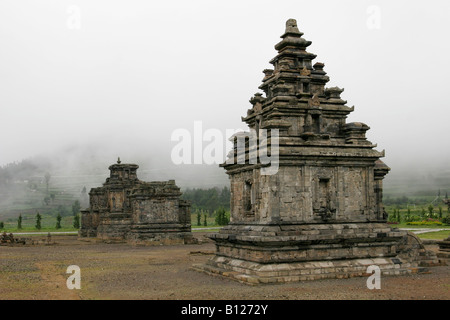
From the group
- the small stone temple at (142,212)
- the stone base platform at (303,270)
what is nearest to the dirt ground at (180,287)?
the stone base platform at (303,270)

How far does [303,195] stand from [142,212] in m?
22.7

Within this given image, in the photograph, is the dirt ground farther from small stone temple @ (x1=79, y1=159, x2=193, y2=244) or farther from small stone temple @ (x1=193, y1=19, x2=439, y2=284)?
small stone temple @ (x1=79, y1=159, x2=193, y2=244)

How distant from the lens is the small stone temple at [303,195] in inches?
645

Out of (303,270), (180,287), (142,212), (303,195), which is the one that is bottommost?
(180,287)

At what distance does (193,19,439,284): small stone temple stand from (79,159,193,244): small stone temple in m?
19.0

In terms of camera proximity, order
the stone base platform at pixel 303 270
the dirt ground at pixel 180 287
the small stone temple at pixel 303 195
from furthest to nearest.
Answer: the small stone temple at pixel 303 195
the stone base platform at pixel 303 270
the dirt ground at pixel 180 287

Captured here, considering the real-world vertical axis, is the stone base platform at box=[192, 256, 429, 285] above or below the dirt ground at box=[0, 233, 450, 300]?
above

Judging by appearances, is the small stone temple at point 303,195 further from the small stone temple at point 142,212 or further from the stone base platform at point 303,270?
the small stone temple at point 142,212

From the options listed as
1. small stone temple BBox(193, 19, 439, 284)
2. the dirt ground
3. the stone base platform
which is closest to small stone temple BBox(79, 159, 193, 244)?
the dirt ground

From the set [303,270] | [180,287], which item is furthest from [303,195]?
[180,287]

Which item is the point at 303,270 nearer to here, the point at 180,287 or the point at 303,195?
the point at 303,195

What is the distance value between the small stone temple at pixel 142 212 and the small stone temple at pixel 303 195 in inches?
749

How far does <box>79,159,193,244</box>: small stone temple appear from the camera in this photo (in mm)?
38000

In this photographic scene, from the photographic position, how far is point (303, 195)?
17188mm
